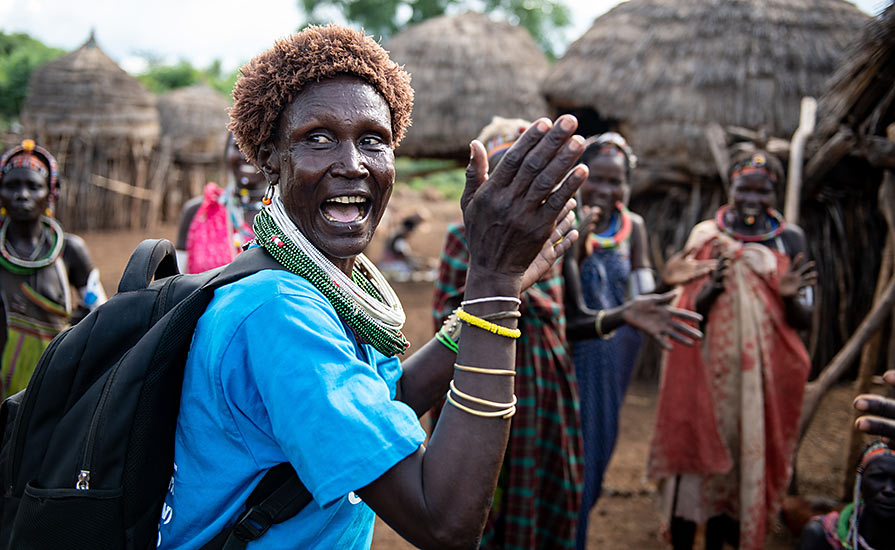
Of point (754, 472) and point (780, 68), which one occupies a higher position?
point (780, 68)

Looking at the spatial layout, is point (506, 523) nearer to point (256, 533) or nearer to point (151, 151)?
point (256, 533)

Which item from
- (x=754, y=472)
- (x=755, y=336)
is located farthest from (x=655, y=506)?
(x=755, y=336)

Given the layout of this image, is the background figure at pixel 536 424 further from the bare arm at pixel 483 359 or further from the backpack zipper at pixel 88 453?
the backpack zipper at pixel 88 453

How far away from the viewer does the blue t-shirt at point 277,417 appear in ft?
3.44

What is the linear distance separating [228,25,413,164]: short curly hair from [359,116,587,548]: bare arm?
0.39 metres

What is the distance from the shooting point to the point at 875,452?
2.53 m

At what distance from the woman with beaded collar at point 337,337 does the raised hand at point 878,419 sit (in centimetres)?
119

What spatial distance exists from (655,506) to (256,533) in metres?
4.02

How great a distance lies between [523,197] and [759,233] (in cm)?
312

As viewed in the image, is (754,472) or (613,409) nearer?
(754,472)

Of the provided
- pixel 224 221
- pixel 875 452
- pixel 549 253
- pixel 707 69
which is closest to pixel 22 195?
pixel 224 221

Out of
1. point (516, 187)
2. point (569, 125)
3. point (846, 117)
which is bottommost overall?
point (516, 187)

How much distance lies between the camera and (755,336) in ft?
11.8

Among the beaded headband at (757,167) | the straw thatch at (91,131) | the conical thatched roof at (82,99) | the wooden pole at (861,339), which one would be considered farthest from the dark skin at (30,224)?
the conical thatched roof at (82,99)
